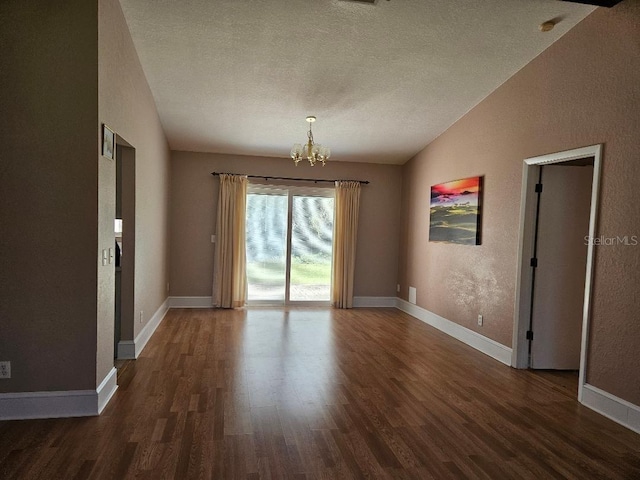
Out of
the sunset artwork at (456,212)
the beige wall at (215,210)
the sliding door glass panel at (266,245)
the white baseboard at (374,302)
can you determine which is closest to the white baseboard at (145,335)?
the beige wall at (215,210)

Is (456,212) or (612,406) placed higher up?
(456,212)

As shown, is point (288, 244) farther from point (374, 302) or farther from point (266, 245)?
point (374, 302)

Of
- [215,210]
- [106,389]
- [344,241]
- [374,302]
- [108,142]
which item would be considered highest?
[108,142]

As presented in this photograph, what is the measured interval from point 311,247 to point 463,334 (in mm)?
2965

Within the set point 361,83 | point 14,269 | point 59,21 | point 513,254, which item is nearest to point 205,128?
point 361,83

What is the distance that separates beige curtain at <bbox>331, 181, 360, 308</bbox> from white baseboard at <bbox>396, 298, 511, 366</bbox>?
106cm

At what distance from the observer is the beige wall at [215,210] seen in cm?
665

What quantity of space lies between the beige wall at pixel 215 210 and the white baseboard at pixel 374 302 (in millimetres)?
88

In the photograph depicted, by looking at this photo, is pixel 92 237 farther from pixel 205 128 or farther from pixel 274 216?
pixel 274 216

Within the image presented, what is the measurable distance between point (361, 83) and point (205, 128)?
240 centimetres

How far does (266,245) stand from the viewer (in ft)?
22.8

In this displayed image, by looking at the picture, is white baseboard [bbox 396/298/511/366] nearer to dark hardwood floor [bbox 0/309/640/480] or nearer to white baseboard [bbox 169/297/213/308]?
dark hardwood floor [bbox 0/309/640/480]

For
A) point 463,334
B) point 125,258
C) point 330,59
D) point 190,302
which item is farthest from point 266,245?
point 330,59

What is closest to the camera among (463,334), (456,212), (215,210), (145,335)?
(145,335)
